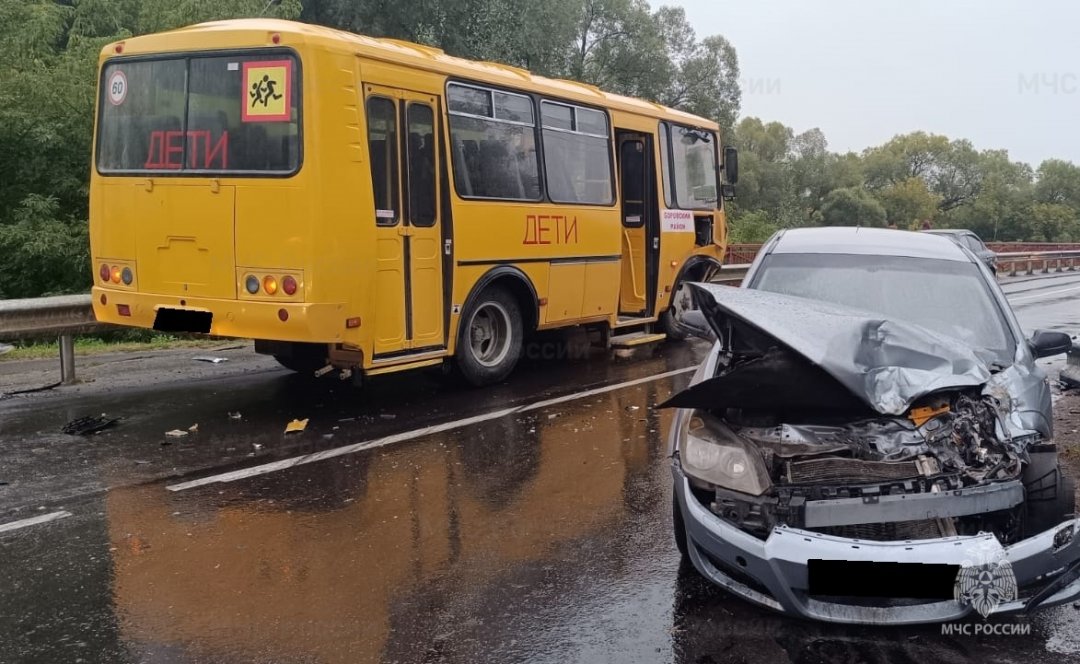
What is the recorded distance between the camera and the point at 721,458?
3.91 meters

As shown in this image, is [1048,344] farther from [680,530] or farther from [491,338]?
[491,338]

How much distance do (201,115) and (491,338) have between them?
3.63m

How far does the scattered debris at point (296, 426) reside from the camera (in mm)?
7312

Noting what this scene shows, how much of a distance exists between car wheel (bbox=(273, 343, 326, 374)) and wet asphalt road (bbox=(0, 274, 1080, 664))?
582 mm

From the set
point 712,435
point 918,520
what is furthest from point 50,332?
point 918,520

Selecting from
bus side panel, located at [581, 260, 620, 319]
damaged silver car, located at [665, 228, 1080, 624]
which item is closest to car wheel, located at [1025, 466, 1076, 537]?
damaged silver car, located at [665, 228, 1080, 624]

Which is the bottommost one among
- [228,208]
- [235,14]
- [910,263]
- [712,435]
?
[712,435]

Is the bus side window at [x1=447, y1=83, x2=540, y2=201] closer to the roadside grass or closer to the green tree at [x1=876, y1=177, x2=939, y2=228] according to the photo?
Result: the roadside grass

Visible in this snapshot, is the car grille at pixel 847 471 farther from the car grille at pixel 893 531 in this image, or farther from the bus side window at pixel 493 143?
the bus side window at pixel 493 143

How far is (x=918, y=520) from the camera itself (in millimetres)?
3635

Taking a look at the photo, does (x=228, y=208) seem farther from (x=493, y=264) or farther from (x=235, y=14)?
(x=235, y=14)

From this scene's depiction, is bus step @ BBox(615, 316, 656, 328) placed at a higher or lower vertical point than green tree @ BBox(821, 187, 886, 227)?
lower

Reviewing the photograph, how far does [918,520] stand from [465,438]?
4.10 meters

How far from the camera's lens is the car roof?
229 inches
